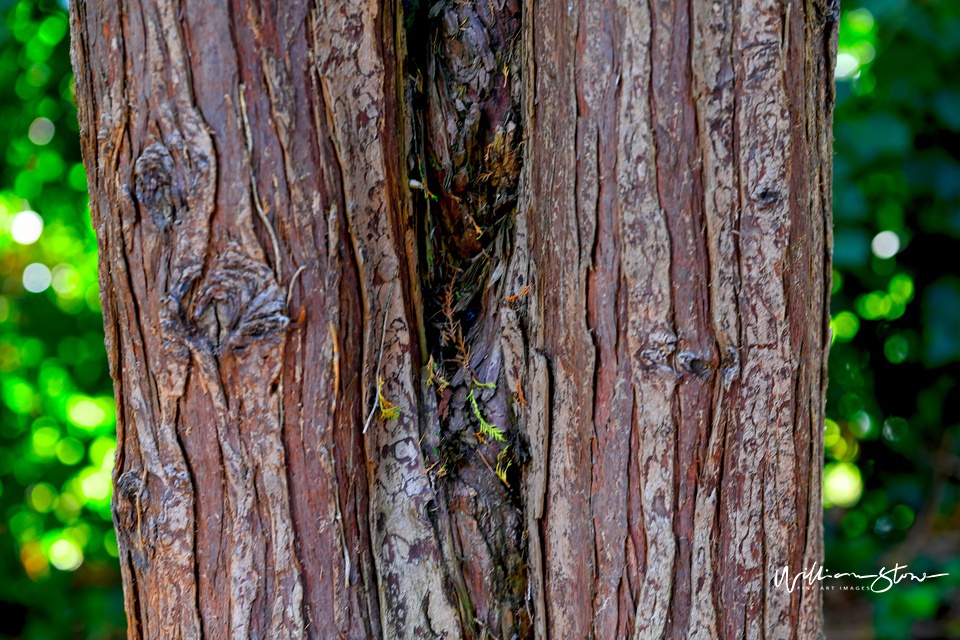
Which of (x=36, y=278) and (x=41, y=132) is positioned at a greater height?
(x=41, y=132)

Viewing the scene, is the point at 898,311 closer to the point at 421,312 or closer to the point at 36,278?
the point at 421,312

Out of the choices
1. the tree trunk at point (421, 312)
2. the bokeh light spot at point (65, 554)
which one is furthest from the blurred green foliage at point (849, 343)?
the tree trunk at point (421, 312)

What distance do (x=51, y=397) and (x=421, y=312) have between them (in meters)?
1.95

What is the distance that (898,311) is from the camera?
2.55m

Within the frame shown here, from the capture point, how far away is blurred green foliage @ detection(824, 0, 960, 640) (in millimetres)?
2156

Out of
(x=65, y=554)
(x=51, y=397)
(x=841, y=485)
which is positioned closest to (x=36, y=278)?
(x=51, y=397)

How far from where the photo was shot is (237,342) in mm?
971

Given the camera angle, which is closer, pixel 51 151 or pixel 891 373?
pixel 51 151

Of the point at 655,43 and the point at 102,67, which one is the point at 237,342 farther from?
the point at 655,43

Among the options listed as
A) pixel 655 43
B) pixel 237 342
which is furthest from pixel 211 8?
pixel 655 43

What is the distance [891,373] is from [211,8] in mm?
2539

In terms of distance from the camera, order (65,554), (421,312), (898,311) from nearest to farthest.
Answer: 1. (421,312)
2. (898,311)
3. (65,554)

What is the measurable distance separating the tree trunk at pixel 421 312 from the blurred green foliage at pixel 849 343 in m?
1.33

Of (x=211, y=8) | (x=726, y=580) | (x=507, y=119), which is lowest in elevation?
(x=726, y=580)
